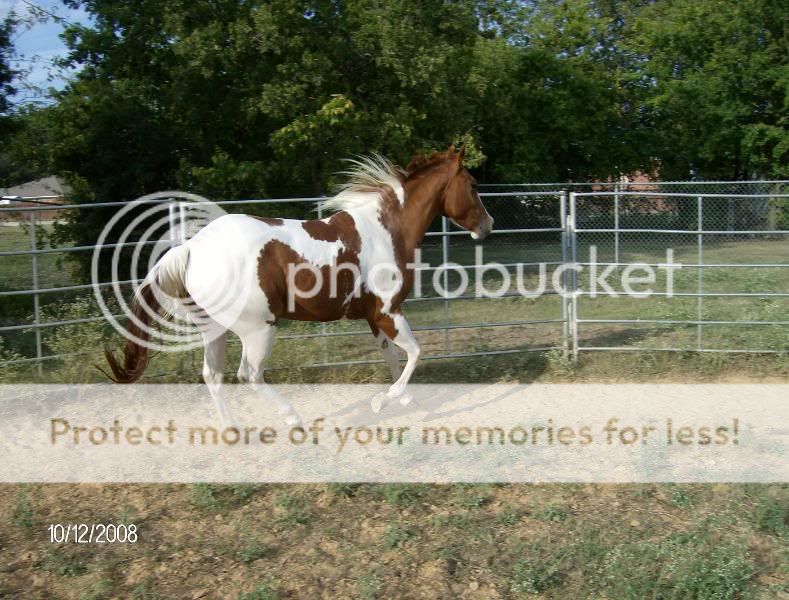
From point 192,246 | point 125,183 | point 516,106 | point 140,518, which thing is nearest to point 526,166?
point 516,106

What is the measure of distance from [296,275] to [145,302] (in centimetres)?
112

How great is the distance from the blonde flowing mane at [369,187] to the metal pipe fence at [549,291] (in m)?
0.54

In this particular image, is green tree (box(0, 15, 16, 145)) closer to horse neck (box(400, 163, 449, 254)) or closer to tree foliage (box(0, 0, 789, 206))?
tree foliage (box(0, 0, 789, 206))

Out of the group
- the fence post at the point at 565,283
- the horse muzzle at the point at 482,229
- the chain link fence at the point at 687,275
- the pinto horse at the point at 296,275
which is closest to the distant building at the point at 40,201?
the pinto horse at the point at 296,275

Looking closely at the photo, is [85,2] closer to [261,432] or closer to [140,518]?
[261,432]

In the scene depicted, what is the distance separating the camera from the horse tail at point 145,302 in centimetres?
527

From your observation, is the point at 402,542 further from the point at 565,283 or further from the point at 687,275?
the point at 687,275

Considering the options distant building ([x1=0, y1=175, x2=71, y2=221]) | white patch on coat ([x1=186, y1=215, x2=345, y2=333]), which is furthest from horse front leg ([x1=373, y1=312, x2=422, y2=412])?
distant building ([x1=0, y1=175, x2=71, y2=221])

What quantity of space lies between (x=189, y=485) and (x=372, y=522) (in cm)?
125

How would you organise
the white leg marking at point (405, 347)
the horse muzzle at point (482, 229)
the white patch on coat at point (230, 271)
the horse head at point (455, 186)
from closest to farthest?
the white patch on coat at point (230, 271) < the white leg marking at point (405, 347) < the horse head at point (455, 186) < the horse muzzle at point (482, 229)

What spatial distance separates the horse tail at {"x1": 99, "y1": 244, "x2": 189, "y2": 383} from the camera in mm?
5270

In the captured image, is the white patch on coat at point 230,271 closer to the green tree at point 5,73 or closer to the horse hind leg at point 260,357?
the horse hind leg at point 260,357

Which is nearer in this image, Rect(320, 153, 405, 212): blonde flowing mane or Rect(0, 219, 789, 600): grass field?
Rect(0, 219, 789, 600): grass field
